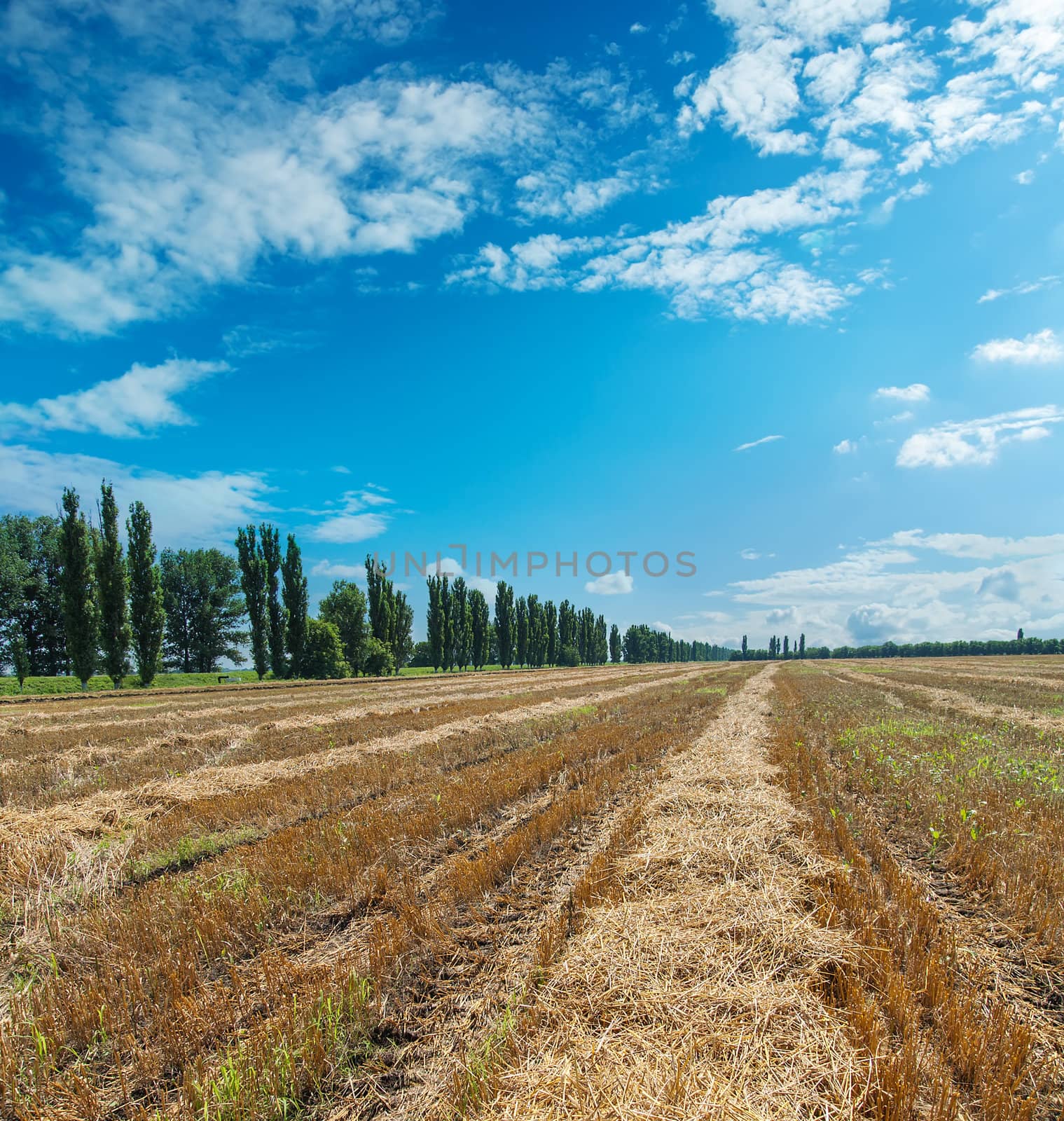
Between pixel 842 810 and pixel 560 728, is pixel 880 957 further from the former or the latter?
pixel 560 728

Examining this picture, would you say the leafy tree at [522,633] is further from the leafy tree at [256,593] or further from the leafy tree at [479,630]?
the leafy tree at [256,593]

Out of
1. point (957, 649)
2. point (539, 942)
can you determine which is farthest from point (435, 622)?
point (957, 649)

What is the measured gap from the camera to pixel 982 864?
17.4ft

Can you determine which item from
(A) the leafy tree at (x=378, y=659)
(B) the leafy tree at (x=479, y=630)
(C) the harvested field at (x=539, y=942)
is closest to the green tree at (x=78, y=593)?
(A) the leafy tree at (x=378, y=659)

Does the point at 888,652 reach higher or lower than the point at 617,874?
lower

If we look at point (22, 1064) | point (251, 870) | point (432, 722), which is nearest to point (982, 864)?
point (251, 870)

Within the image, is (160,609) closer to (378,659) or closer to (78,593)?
(78,593)

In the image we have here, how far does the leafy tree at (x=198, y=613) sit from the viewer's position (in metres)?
63.1

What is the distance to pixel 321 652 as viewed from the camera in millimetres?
47281

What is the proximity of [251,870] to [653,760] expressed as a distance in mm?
7161

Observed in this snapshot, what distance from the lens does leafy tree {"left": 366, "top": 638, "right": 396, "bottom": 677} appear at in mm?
54625

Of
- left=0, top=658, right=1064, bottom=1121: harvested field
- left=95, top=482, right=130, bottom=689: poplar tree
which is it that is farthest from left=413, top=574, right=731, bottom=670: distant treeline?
left=0, top=658, right=1064, bottom=1121: harvested field

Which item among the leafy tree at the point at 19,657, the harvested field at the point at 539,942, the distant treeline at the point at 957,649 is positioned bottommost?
the distant treeline at the point at 957,649

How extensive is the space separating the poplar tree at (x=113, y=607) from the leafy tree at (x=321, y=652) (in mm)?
13243
